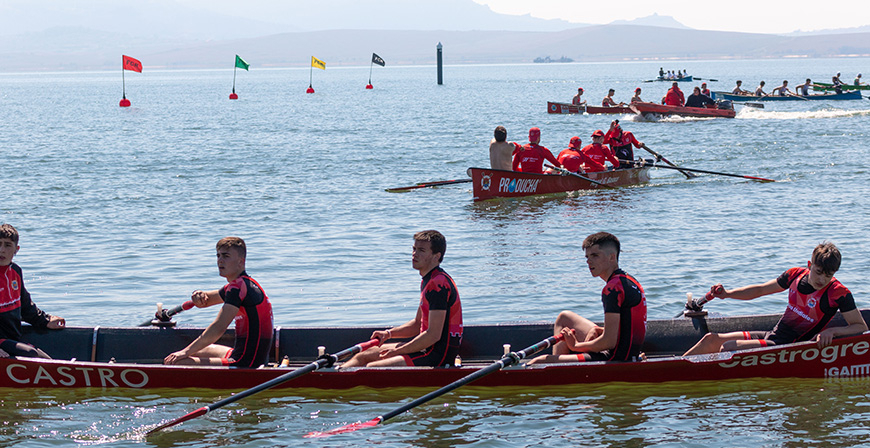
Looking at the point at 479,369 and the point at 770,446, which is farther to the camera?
the point at 479,369

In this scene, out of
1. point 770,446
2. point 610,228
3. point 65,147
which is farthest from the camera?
point 65,147

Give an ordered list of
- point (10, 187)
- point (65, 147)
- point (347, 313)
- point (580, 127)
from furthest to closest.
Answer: point (580, 127) < point (65, 147) < point (10, 187) < point (347, 313)

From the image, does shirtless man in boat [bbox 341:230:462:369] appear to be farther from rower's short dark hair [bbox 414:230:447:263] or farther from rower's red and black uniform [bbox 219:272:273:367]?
rower's red and black uniform [bbox 219:272:273:367]

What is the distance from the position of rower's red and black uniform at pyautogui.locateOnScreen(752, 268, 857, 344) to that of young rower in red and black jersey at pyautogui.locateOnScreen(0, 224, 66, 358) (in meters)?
7.21

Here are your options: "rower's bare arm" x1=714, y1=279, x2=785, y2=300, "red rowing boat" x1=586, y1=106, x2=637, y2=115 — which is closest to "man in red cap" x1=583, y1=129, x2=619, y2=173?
"rower's bare arm" x1=714, y1=279, x2=785, y2=300

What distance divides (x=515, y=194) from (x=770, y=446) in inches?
545

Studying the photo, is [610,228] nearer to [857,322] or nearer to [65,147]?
[857,322]

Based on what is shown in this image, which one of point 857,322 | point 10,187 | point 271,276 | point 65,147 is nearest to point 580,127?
point 65,147

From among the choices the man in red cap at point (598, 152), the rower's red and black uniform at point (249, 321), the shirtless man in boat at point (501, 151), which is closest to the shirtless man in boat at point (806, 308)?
the rower's red and black uniform at point (249, 321)

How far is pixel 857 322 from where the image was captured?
8.51 metres

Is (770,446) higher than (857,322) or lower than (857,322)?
lower

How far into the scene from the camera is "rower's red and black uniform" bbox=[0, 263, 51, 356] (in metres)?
8.84

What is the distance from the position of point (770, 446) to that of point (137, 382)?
5858 mm

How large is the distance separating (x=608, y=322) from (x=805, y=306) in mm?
1933
